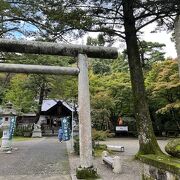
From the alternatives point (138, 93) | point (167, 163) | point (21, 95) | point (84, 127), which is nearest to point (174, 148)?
point (167, 163)

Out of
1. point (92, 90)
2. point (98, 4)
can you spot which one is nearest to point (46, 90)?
point (92, 90)

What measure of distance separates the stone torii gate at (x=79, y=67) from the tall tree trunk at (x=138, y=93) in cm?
297

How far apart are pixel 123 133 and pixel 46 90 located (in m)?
9.61

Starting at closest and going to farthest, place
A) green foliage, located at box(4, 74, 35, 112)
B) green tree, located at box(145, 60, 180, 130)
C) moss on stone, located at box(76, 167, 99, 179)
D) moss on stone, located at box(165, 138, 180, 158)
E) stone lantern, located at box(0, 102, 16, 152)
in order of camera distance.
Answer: moss on stone, located at box(165, 138, 180, 158) → moss on stone, located at box(76, 167, 99, 179) → stone lantern, located at box(0, 102, 16, 152) → green tree, located at box(145, 60, 180, 130) → green foliage, located at box(4, 74, 35, 112)

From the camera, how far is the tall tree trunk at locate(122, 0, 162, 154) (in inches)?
396

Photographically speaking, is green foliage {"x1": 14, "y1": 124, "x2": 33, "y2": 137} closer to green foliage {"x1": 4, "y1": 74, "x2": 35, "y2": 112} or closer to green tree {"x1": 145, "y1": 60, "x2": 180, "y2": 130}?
green foliage {"x1": 4, "y1": 74, "x2": 35, "y2": 112}

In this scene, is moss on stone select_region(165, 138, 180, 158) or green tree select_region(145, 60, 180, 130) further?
green tree select_region(145, 60, 180, 130)

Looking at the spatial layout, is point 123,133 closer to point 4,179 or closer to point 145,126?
point 145,126

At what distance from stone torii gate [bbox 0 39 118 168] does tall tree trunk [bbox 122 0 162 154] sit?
2974 mm

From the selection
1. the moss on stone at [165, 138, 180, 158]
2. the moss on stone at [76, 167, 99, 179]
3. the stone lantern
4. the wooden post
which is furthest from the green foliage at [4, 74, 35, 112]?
the moss on stone at [165, 138, 180, 158]

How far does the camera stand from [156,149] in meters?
9.89

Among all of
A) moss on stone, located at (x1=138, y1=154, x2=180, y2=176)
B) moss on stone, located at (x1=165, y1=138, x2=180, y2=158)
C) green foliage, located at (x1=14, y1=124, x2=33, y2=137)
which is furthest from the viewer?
green foliage, located at (x1=14, y1=124, x2=33, y2=137)

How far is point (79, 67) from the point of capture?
7629 millimetres

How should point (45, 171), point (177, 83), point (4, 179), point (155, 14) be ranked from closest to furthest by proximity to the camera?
point (4, 179), point (45, 171), point (155, 14), point (177, 83)
